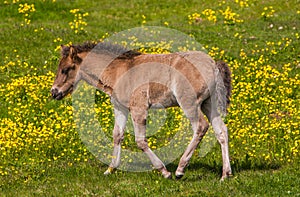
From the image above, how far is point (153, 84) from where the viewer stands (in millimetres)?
14211

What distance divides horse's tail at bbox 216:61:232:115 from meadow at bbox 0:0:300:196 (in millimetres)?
1390

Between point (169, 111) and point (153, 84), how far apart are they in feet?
15.5

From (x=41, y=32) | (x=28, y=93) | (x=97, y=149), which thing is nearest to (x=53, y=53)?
(x=41, y=32)

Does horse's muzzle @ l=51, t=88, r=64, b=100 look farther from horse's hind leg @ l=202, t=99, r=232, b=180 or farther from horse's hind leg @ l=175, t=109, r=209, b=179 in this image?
horse's hind leg @ l=202, t=99, r=232, b=180

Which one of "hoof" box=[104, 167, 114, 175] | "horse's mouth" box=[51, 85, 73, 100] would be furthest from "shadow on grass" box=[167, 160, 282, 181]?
"horse's mouth" box=[51, 85, 73, 100]

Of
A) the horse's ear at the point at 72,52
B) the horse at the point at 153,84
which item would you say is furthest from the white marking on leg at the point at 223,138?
the horse's ear at the point at 72,52

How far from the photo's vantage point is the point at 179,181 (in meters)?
13.6

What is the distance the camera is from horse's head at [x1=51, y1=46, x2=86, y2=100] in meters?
14.9

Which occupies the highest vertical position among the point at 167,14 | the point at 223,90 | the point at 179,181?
the point at 223,90

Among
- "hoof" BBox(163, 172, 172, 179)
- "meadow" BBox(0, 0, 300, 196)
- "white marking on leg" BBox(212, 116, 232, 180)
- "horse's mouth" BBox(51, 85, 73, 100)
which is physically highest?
"horse's mouth" BBox(51, 85, 73, 100)

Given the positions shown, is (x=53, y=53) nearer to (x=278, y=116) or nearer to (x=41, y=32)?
(x=41, y=32)

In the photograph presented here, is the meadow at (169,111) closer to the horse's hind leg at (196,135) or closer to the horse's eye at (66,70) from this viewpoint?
the horse's hind leg at (196,135)

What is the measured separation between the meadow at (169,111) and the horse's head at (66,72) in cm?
155

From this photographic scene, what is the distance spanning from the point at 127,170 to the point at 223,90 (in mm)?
2688
